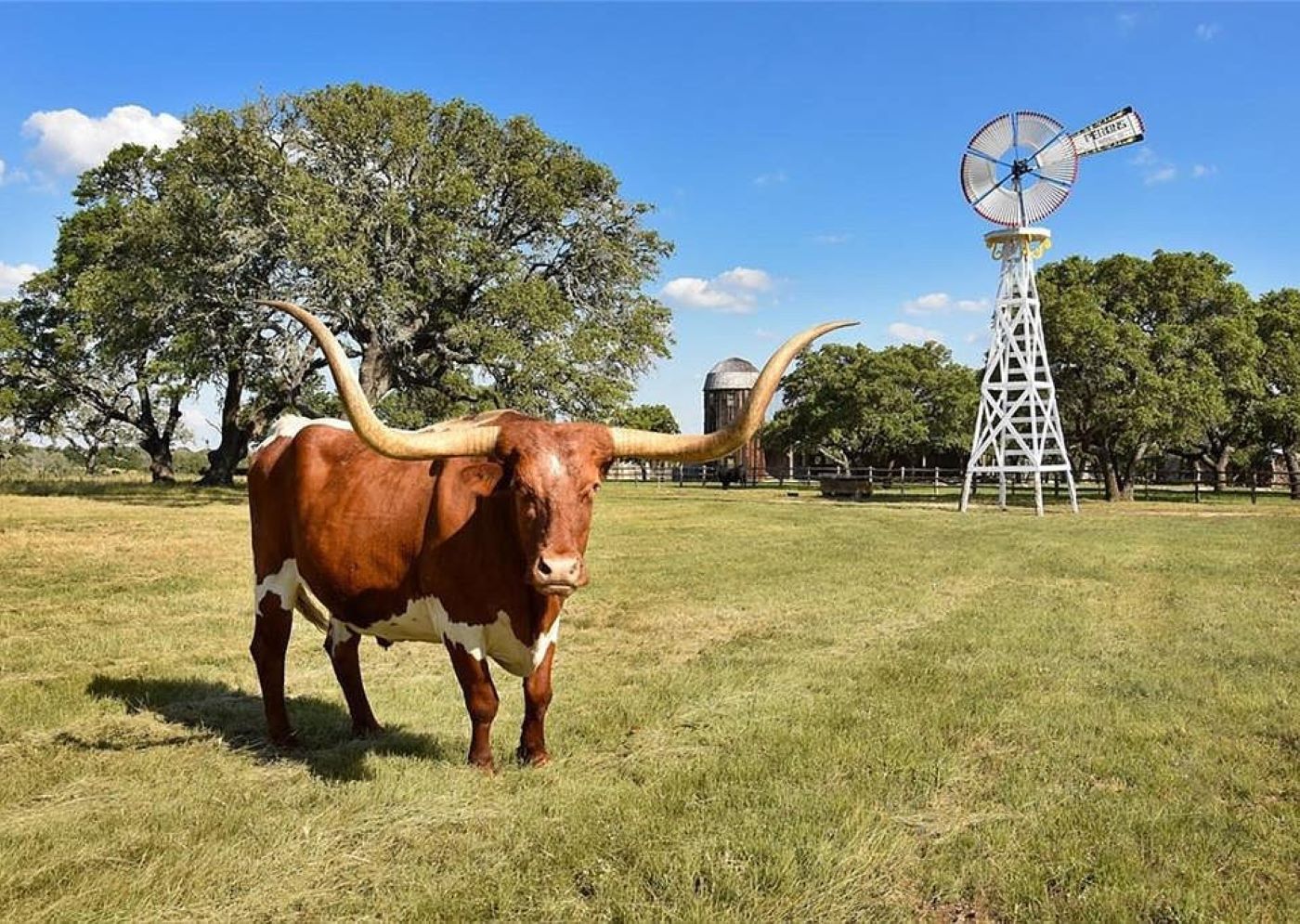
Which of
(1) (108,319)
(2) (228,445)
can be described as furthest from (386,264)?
(2) (228,445)

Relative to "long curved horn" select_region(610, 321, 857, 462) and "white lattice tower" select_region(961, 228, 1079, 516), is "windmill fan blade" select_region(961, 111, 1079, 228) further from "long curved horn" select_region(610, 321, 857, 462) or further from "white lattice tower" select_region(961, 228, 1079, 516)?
"long curved horn" select_region(610, 321, 857, 462)

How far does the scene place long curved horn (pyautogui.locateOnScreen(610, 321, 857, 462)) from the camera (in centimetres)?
399

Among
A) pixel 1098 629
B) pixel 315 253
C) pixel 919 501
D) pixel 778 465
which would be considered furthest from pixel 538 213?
pixel 778 465

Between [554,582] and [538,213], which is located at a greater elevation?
[538,213]

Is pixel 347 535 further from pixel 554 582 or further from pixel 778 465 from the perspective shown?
pixel 778 465

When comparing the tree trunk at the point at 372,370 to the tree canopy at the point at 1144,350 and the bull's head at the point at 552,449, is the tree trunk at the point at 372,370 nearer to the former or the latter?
the bull's head at the point at 552,449

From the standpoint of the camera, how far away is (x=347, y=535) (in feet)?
16.9

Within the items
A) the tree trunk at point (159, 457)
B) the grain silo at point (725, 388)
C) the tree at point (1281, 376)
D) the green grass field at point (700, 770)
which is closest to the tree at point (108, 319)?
the tree trunk at point (159, 457)

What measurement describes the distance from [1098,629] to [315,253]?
21.4 metres

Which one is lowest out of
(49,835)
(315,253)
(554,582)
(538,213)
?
(49,835)

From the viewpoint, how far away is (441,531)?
187 inches

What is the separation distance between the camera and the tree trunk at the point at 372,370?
88.9 feet

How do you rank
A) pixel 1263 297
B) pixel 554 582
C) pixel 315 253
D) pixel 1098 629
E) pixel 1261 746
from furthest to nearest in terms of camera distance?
pixel 1263 297 → pixel 315 253 → pixel 1098 629 → pixel 1261 746 → pixel 554 582

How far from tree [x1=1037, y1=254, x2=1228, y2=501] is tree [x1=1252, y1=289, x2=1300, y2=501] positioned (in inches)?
133
